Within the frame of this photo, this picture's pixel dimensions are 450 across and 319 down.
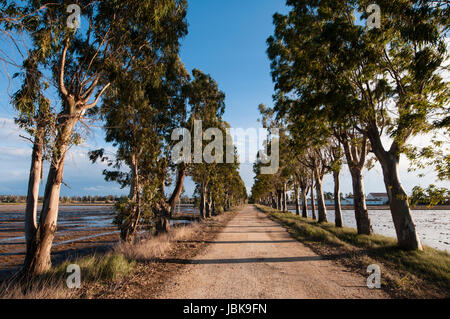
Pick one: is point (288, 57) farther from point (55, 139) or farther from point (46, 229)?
point (46, 229)

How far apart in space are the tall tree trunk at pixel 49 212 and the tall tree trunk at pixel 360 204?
15.3 m

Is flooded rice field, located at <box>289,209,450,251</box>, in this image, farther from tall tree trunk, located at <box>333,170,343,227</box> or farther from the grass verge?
tall tree trunk, located at <box>333,170,343,227</box>

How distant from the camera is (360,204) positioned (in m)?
13.6

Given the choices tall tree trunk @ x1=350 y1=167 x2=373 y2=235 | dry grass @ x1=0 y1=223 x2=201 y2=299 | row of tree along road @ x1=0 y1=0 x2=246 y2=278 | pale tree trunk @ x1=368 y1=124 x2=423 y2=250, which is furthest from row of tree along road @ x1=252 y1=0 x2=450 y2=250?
dry grass @ x1=0 y1=223 x2=201 y2=299

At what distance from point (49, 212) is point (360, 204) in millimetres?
15930

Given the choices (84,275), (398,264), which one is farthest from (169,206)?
(398,264)

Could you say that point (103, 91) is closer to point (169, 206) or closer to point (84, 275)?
point (84, 275)

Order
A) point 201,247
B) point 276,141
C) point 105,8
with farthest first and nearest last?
point 276,141 < point 201,247 < point 105,8

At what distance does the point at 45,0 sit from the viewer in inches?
284

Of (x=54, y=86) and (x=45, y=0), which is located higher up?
(x=45, y=0)
